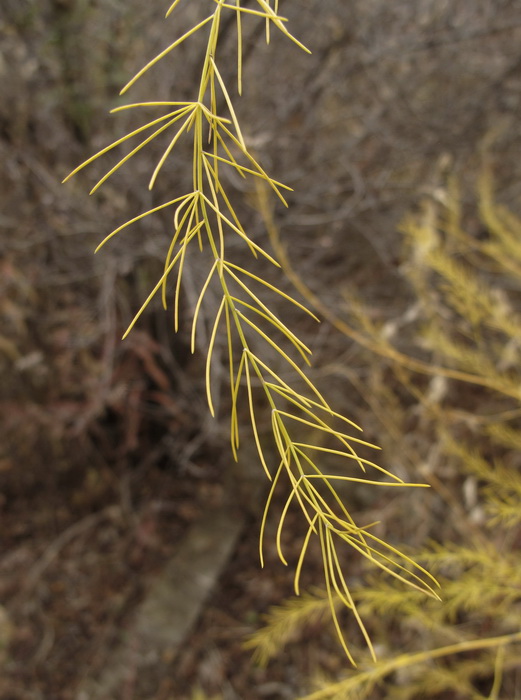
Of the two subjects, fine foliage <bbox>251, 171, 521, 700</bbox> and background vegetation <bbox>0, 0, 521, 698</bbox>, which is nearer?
fine foliage <bbox>251, 171, 521, 700</bbox>

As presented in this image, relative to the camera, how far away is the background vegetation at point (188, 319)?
2994 mm

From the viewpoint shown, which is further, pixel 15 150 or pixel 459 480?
pixel 459 480

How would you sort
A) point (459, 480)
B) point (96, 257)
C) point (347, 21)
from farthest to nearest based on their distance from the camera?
point (459, 480) < point (96, 257) < point (347, 21)

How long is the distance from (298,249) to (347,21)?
1178mm

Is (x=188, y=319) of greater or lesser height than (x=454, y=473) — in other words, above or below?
above

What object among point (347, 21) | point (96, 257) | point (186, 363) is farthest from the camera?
point (186, 363)

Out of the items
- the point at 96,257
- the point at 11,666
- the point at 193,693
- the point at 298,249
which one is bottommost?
the point at 193,693

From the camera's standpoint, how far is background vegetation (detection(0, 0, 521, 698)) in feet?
9.82

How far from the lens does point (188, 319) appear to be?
291 cm

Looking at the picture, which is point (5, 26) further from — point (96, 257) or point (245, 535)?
point (245, 535)

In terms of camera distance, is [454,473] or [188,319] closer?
[188,319]

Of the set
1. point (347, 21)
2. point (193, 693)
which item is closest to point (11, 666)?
point (193, 693)

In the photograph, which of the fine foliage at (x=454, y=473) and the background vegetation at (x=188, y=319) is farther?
the background vegetation at (x=188, y=319)

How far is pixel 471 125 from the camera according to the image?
3.49 meters
